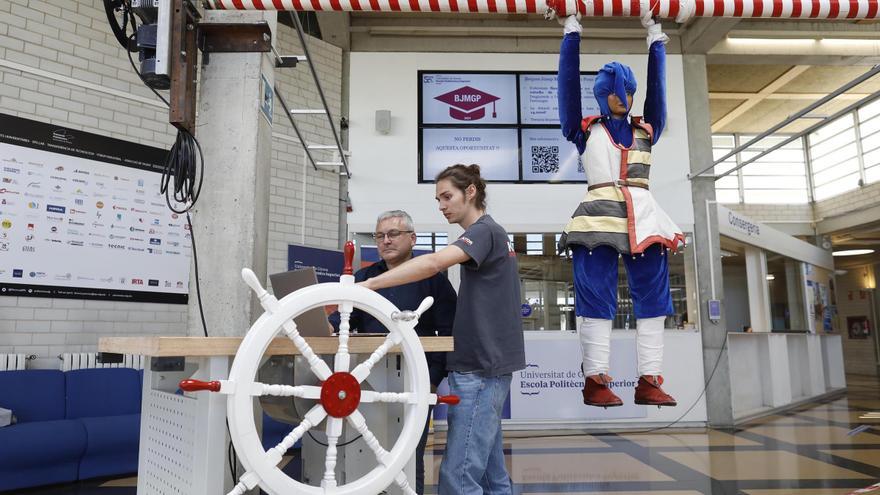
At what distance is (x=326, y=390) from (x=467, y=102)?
18.8ft

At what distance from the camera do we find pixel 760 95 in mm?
9891

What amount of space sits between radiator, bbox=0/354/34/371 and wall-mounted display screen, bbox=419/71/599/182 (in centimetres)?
394

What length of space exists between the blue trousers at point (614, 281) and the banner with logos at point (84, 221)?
415 centimetres

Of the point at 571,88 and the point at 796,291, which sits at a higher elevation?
the point at 571,88

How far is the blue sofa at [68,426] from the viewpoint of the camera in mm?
3754

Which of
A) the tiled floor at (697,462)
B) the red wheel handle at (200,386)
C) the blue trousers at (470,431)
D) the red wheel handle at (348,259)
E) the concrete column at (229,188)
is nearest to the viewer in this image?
the red wheel handle at (200,386)

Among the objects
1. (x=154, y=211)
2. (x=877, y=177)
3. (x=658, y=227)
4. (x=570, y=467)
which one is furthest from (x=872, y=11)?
(x=877, y=177)

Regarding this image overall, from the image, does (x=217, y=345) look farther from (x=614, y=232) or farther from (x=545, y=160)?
(x=545, y=160)

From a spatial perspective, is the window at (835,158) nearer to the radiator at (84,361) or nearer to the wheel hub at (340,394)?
the radiator at (84,361)

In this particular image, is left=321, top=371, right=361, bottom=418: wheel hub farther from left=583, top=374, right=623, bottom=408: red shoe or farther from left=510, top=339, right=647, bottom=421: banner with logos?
left=510, top=339, right=647, bottom=421: banner with logos

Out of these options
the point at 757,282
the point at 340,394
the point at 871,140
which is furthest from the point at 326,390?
the point at 871,140

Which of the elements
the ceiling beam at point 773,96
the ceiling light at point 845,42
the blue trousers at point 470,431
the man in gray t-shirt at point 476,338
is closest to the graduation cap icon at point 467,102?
the ceiling light at point 845,42

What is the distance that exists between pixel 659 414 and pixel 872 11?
16.6ft

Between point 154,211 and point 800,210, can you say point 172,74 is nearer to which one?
point 154,211
